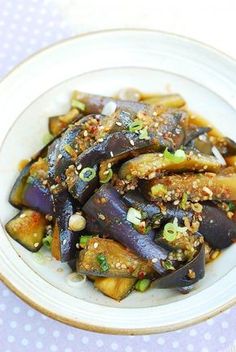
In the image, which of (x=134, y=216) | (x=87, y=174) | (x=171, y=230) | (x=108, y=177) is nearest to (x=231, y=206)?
(x=171, y=230)

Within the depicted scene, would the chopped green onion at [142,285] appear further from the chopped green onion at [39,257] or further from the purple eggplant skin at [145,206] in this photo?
the chopped green onion at [39,257]

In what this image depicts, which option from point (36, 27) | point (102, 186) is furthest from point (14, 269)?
point (36, 27)

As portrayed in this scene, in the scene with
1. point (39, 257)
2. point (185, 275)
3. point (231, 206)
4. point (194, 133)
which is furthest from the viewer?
point (194, 133)

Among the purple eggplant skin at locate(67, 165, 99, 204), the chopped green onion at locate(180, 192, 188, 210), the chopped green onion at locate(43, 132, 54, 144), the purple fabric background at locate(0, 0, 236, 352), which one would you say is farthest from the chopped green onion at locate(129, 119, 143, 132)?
the purple fabric background at locate(0, 0, 236, 352)

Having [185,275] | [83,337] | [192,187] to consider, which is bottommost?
[83,337]

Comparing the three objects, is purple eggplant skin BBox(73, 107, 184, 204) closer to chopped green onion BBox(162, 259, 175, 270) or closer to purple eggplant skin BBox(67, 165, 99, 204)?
purple eggplant skin BBox(67, 165, 99, 204)

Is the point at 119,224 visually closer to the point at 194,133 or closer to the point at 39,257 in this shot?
the point at 39,257

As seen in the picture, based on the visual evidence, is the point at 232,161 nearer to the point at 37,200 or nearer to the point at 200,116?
the point at 200,116
